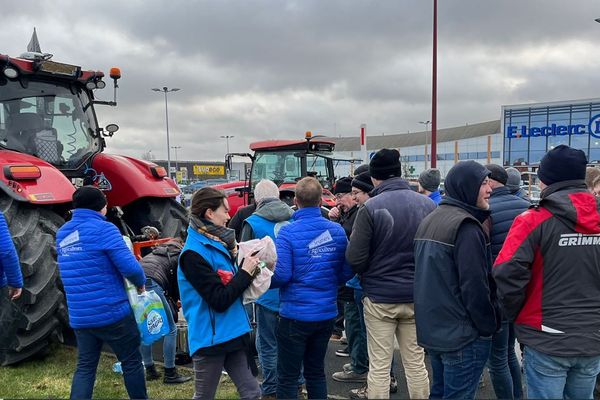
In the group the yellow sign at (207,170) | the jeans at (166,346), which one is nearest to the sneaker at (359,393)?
the jeans at (166,346)

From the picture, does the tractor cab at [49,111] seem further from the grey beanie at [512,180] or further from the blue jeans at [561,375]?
the blue jeans at [561,375]

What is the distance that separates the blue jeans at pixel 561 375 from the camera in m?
2.42

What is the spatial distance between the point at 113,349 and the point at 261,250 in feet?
4.07

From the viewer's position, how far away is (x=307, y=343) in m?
3.32

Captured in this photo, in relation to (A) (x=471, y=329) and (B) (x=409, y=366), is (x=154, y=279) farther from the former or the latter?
(A) (x=471, y=329)

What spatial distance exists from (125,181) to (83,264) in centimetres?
269

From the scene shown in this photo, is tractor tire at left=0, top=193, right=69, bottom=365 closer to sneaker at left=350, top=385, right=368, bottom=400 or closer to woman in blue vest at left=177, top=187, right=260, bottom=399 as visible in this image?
woman in blue vest at left=177, top=187, right=260, bottom=399

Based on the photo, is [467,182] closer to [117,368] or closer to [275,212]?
[275,212]

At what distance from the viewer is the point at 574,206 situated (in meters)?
2.42

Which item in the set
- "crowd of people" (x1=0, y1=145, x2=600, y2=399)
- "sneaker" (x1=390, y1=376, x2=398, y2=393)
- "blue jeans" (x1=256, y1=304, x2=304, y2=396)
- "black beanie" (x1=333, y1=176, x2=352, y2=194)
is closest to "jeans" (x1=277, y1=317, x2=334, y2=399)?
"crowd of people" (x1=0, y1=145, x2=600, y2=399)

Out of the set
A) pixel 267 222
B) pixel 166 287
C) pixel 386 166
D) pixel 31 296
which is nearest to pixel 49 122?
pixel 31 296

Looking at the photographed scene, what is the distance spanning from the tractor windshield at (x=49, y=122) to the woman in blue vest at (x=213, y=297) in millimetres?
3257

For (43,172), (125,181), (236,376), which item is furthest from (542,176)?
(125,181)

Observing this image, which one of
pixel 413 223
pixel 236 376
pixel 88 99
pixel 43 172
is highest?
pixel 88 99
